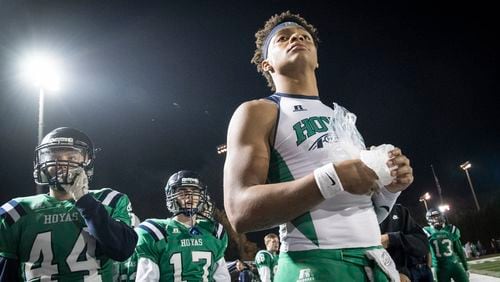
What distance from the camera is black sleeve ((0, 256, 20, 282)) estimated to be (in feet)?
10.9

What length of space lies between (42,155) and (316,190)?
9.21 ft

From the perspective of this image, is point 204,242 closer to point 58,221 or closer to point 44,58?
point 58,221

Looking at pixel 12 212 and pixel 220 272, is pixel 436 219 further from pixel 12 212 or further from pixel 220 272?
pixel 12 212

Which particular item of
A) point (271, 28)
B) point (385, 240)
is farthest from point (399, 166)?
point (385, 240)

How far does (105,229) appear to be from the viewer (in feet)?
11.0

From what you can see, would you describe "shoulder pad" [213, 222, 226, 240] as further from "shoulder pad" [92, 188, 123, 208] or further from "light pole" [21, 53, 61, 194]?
"light pole" [21, 53, 61, 194]

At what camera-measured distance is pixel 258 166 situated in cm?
200

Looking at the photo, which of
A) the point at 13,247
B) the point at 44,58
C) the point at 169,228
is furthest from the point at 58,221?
the point at 44,58

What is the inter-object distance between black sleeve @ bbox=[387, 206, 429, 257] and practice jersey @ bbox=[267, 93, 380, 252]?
273 cm

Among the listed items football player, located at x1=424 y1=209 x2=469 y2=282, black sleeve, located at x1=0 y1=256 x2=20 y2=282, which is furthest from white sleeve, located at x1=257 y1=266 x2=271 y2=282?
black sleeve, located at x1=0 y1=256 x2=20 y2=282

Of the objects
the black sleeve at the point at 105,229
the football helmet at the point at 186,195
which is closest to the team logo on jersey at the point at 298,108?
the black sleeve at the point at 105,229

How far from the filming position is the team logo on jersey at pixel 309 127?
7.24 feet

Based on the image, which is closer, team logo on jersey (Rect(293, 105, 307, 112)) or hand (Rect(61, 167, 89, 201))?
team logo on jersey (Rect(293, 105, 307, 112))

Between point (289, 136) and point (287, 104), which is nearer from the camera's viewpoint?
point (289, 136)
